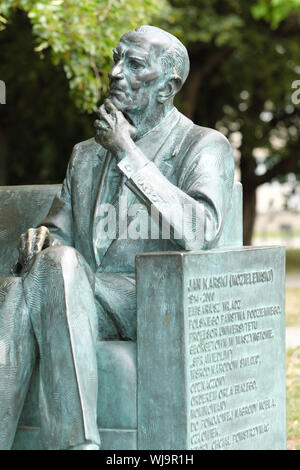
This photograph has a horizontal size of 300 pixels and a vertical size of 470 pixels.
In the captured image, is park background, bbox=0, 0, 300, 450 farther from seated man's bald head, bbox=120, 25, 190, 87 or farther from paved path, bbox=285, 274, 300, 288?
seated man's bald head, bbox=120, 25, 190, 87

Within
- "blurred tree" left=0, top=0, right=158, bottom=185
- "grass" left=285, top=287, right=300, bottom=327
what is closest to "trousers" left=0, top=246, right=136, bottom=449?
"blurred tree" left=0, top=0, right=158, bottom=185

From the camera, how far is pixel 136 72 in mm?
4727

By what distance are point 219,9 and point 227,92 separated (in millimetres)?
4171

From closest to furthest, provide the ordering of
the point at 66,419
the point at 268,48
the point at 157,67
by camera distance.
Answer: the point at 66,419, the point at 157,67, the point at 268,48

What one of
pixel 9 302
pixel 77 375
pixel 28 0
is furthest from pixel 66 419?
pixel 28 0

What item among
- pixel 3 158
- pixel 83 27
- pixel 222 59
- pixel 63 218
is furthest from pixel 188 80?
pixel 63 218

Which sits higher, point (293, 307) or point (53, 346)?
point (53, 346)

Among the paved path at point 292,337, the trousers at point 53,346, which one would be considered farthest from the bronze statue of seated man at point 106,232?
the paved path at point 292,337

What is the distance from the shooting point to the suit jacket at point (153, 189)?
4.40m

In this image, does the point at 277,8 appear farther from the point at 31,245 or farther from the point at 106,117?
the point at 31,245

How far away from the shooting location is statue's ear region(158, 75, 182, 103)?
189 inches

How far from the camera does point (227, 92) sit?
19859 mm

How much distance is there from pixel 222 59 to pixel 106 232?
41.9ft

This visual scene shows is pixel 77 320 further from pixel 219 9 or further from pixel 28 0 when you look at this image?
pixel 219 9
